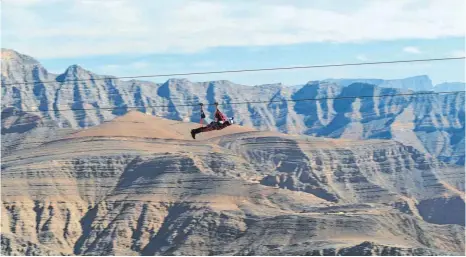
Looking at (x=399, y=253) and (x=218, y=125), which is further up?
(x=218, y=125)

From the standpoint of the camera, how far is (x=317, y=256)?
19988 cm

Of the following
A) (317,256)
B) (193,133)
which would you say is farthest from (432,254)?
(193,133)

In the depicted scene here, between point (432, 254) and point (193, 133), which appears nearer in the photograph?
point (193, 133)

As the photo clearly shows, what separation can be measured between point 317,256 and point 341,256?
16.2 ft

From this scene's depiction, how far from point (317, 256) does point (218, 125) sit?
135 metres

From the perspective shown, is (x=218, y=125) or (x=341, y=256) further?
(x=341, y=256)

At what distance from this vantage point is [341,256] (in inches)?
7830

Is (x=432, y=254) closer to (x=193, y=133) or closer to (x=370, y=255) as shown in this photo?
(x=370, y=255)

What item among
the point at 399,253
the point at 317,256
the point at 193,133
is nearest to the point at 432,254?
the point at 399,253

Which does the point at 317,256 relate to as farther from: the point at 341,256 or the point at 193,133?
the point at 193,133

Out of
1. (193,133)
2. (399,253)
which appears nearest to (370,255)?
(399,253)

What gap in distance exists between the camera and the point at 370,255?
199m

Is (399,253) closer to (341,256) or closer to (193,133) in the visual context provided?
(341,256)

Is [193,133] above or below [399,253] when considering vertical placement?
above
